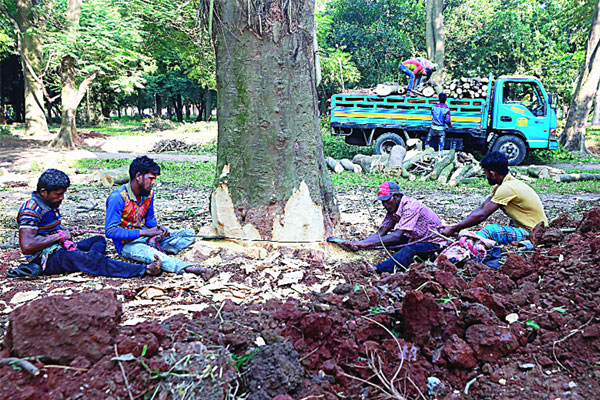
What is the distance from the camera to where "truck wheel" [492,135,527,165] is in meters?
14.4

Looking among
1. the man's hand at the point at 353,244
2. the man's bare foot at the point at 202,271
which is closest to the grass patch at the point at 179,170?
the man's hand at the point at 353,244

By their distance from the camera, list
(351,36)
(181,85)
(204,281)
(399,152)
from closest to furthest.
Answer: (204,281) < (399,152) < (351,36) < (181,85)

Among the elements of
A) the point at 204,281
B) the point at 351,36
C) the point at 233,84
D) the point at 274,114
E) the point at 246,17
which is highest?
the point at 351,36

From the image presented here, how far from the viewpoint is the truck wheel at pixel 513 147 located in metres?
14.4

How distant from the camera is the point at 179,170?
1361cm

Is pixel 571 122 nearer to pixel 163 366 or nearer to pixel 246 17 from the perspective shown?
pixel 246 17

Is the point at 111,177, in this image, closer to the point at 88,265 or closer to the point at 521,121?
the point at 88,265

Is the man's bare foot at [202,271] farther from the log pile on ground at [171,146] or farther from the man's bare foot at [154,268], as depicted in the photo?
the log pile on ground at [171,146]

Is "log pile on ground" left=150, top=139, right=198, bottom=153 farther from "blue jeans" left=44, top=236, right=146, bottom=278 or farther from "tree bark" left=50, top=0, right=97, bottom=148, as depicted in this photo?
"blue jeans" left=44, top=236, right=146, bottom=278

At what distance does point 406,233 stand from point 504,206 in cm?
114

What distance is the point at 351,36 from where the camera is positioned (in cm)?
2770

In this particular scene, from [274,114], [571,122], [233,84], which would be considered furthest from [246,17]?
[571,122]

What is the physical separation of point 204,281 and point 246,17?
2.56 m

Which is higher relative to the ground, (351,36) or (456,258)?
(351,36)
